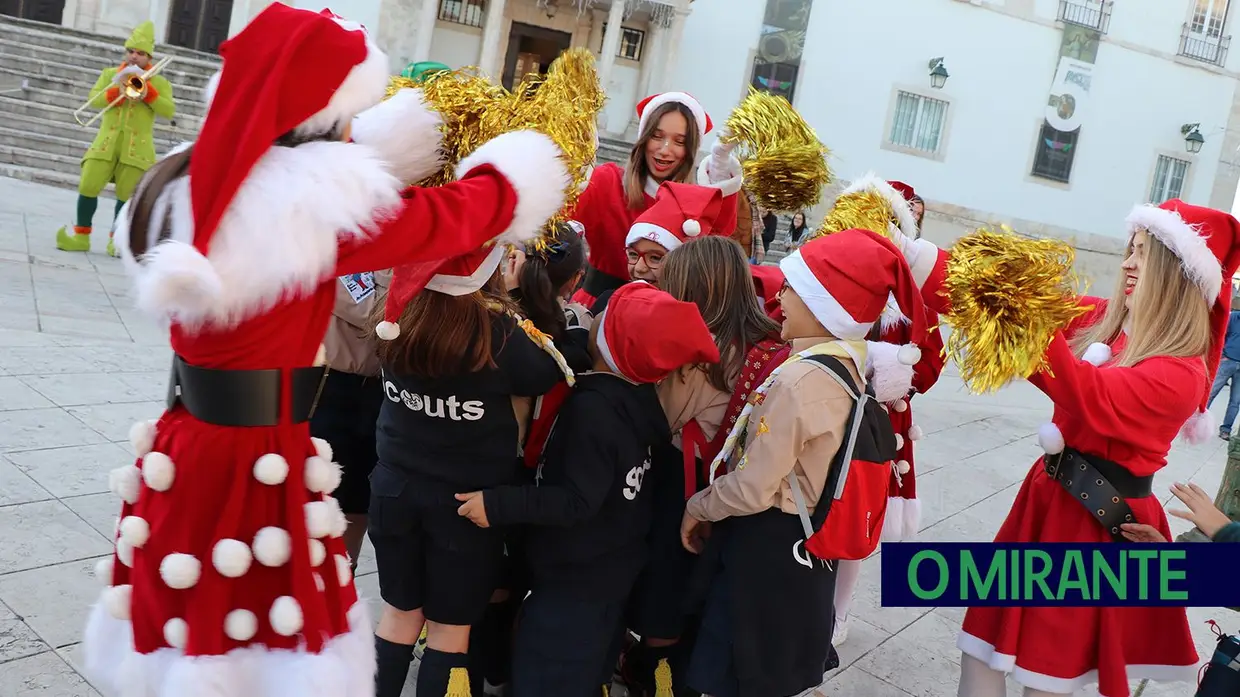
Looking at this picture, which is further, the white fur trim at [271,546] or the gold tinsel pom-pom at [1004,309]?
the gold tinsel pom-pom at [1004,309]

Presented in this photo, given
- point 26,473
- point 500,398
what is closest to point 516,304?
point 500,398

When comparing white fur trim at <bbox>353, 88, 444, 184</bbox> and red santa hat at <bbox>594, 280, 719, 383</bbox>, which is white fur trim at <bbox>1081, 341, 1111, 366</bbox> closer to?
red santa hat at <bbox>594, 280, 719, 383</bbox>

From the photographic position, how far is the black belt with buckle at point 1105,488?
256 centimetres

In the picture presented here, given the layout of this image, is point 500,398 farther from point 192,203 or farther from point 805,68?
point 805,68

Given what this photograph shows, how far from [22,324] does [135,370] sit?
0.94 m

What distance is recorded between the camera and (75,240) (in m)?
8.30

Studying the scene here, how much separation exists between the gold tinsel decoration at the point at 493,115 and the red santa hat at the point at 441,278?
0.14m

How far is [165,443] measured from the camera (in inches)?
67.1

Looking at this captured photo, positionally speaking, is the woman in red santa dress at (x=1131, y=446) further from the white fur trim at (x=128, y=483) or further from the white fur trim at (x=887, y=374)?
the white fur trim at (x=128, y=483)

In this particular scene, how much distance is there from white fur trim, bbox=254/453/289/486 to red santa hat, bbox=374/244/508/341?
57 cm

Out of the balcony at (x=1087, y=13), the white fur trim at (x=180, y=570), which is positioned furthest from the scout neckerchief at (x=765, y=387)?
the balcony at (x=1087, y=13)

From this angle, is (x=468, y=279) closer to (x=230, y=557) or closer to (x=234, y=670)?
(x=230, y=557)

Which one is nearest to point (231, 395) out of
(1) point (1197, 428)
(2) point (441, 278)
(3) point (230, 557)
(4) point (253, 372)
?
(4) point (253, 372)

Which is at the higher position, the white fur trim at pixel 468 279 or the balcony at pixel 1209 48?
the balcony at pixel 1209 48
